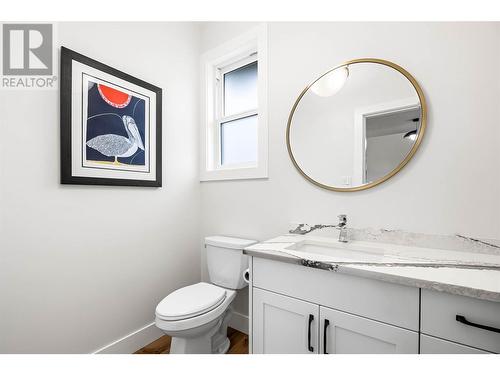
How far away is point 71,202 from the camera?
132 cm

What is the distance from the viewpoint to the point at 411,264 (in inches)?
37.4

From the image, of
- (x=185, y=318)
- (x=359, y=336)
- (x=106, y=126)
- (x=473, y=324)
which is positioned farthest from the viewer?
(x=106, y=126)

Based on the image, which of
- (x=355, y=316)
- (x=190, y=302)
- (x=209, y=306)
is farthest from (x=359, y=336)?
(x=190, y=302)

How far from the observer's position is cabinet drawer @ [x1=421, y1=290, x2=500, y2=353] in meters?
0.73

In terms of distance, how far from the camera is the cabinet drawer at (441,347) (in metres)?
0.76

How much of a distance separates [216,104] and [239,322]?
6.09ft

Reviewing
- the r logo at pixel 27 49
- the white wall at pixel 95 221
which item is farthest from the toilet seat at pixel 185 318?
the r logo at pixel 27 49

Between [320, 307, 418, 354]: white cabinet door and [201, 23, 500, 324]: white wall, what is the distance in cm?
56

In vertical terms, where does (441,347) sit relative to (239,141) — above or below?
below

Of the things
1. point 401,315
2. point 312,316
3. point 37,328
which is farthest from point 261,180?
point 37,328

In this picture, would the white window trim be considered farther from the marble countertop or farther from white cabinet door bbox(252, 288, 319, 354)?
white cabinet door bbox(252, 288, 319, 354)

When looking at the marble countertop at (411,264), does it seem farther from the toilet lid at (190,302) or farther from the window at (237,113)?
the window at (237,113)

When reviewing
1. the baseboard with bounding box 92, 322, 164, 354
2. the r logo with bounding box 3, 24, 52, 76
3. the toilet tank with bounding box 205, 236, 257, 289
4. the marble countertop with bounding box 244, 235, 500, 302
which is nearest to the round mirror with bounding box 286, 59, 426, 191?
the marble countertop with bounding box 244, 235, 500, 302

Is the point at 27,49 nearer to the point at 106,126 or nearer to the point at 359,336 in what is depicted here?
the point at 106,126
